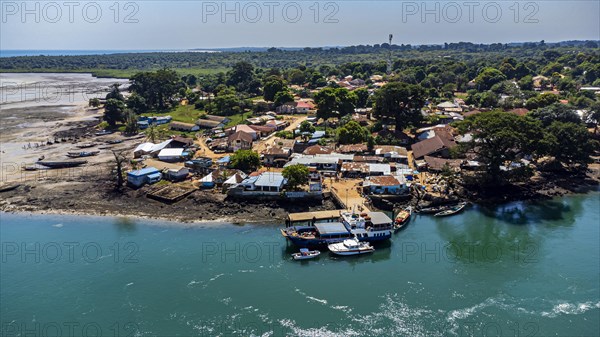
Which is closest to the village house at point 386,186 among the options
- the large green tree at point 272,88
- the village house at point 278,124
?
the village house at point 278,124

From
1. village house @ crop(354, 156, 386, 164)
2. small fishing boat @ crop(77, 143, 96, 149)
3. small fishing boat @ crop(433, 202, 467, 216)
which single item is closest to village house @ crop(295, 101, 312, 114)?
village house @ crop(354, 156, 386, 164)

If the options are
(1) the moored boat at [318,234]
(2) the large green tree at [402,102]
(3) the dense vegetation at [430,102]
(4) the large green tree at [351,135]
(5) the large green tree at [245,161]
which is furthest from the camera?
(2) the large green tree at [402,102]

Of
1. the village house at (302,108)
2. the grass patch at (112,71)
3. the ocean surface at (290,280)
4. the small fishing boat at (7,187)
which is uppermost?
the grass patch at (112,71)

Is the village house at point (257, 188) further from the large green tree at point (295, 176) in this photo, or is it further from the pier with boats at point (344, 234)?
the pier with boats at point (344, 234)

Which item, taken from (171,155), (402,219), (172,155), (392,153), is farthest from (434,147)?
(171,155)

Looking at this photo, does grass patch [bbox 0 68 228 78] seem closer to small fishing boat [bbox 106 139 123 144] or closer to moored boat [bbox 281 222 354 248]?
small fishing boat [bbox 106 139 123 144]
